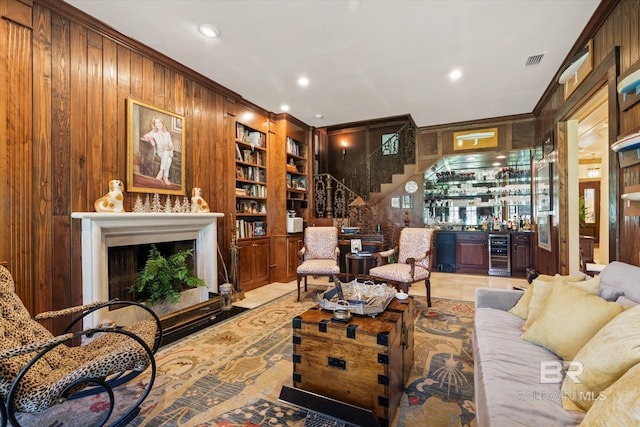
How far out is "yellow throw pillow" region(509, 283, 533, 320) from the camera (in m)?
2.10

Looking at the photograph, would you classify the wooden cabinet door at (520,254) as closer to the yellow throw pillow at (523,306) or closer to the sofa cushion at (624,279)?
the yellow throw pillow at (523,306)

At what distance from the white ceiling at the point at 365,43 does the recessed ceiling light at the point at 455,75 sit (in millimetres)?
82

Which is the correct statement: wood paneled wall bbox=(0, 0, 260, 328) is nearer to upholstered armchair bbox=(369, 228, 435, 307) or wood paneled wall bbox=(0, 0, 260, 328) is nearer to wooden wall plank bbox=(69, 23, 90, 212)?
wooden wall plank bbox=(69, 23, 90, 212)

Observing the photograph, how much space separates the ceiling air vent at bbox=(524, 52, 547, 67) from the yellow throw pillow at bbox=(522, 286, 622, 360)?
2.87m

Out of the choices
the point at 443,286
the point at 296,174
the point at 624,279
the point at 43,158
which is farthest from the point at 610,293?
the point at 296,174

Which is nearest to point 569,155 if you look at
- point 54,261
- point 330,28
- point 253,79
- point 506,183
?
point 506,183

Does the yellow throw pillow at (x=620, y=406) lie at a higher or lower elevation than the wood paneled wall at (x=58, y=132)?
lower

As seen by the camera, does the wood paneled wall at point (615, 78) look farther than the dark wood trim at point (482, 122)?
No

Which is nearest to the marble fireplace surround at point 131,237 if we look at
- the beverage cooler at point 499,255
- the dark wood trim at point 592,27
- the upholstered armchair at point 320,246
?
the upholstered armchair at point 320,246

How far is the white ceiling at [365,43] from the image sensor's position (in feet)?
8.23

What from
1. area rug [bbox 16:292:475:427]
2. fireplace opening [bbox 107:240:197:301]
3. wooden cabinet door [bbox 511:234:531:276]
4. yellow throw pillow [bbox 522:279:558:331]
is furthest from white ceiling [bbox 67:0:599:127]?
area rug [bbox 16:292:475:427]

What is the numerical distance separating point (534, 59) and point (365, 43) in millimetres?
2037

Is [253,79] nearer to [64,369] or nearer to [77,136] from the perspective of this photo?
[77,136]

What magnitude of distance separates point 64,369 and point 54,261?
1193 mm
